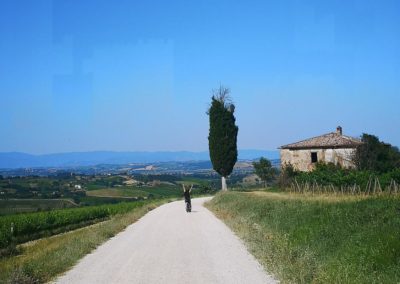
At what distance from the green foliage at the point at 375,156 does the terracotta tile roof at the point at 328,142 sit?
5.53ft

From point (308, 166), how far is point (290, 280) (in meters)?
45.8

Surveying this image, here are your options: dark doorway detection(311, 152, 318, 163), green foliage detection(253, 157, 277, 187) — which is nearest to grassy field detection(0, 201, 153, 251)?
dark doorway detection(311, 152, 318, 163)

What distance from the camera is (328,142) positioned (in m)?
53.2

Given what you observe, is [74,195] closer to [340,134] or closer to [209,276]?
[340,134]

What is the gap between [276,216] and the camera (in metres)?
18.5

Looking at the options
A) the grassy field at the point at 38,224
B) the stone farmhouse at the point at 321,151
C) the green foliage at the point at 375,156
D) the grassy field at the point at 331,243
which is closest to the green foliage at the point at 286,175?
the stone farmhouse at the point at 321,151

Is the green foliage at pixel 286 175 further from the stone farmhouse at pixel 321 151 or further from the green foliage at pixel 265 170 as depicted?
the green foliage at pixel 265 170

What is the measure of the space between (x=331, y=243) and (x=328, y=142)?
42.8 m

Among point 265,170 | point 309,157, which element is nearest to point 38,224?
point 309,157

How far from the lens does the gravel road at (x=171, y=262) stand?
34.9 ft

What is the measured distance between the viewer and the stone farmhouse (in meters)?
51.2

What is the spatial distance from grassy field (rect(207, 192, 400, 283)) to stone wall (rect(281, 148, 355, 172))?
34.1 m

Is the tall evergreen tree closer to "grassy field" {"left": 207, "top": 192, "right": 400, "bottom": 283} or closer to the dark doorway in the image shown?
the dark doorway

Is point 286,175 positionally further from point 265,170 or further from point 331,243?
point 331,243
